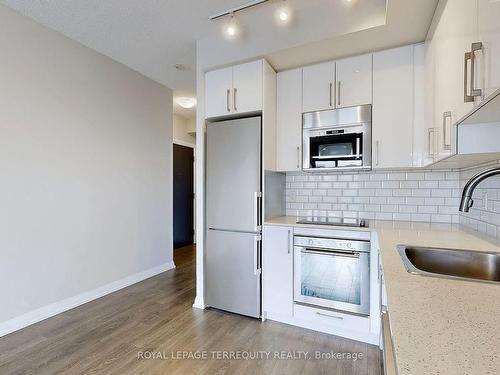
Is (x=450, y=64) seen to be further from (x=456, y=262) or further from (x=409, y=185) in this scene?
(x=409, y=185)

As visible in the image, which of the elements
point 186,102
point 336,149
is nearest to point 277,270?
point 336,149

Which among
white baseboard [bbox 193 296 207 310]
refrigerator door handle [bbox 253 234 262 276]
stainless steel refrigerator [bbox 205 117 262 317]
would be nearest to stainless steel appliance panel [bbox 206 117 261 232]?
stainless steel refrigerator [bbox 205 117 262 317]

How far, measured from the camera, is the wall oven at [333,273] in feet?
6.85

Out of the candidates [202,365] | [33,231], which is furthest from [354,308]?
[33,231]

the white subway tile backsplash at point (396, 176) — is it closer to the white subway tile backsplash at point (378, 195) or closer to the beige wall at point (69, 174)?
the white subway tile backsplash at point (378, 195)

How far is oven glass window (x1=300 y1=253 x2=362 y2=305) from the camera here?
2.12m

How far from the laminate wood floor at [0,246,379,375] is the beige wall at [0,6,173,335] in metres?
0.39

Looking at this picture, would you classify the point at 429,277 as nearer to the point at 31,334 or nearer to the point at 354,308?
the point at 354,308

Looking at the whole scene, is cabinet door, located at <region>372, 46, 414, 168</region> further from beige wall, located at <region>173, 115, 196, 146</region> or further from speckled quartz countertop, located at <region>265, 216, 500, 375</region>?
beige wall, located at <region>173, 115, 196, 146</region>

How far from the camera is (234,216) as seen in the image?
2551 mm

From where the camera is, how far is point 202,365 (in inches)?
73.0

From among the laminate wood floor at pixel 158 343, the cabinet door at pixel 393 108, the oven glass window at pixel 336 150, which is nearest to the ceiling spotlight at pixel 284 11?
the cabinet door at pixel 393 108

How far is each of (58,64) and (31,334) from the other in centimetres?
251

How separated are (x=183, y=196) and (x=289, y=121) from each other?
3.56 metres
